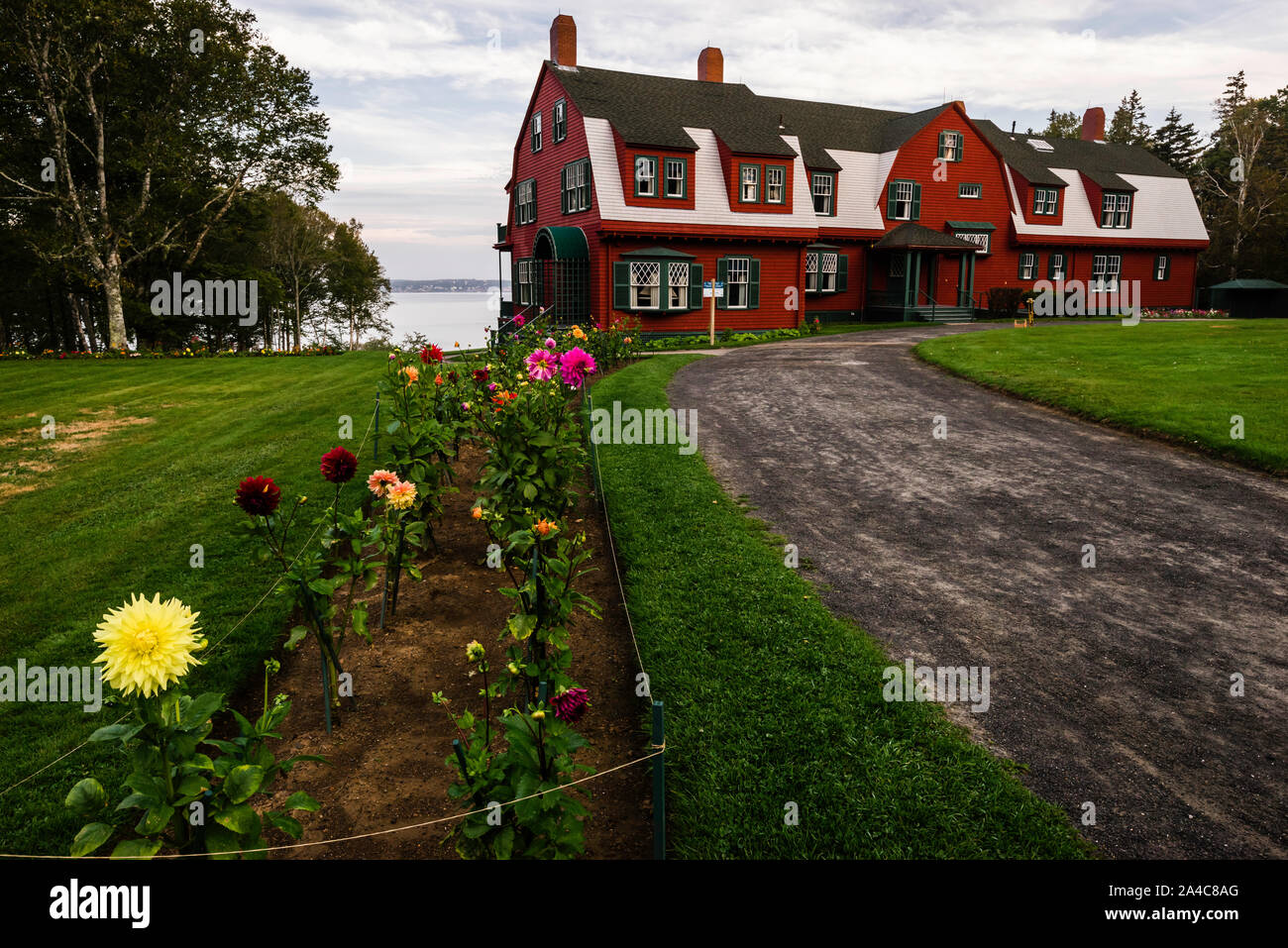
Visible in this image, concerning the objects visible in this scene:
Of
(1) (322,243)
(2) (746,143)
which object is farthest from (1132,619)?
(1) (322,243)

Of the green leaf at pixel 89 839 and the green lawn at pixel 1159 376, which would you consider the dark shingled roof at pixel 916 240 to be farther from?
the green leaf at pixel 89 839

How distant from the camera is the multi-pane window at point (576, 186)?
2628 centimetres

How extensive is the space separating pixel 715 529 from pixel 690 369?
36.1 feet

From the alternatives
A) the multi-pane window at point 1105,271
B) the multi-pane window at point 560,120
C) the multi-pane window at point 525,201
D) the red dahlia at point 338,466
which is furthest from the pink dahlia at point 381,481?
the multi-pane window at point 1105,271

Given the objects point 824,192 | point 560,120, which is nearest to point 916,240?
point 824,192

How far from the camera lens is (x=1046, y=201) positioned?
119 feet

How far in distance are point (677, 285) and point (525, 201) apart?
9298mm

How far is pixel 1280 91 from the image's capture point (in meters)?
57.8

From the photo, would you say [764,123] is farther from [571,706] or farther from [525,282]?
[571,706]

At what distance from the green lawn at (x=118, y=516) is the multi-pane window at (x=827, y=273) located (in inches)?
803

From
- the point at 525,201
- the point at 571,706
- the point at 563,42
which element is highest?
the point at 563,42

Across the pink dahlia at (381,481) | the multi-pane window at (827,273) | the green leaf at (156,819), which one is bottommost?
the green leaf at (156,819)

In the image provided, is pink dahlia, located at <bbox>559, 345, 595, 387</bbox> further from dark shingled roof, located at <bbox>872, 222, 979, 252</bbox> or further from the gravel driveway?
dark shingled roof, located at <bbox>872, 222, 979, 252</bbox>

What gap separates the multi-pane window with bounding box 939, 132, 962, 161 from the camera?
3291 centimetres
